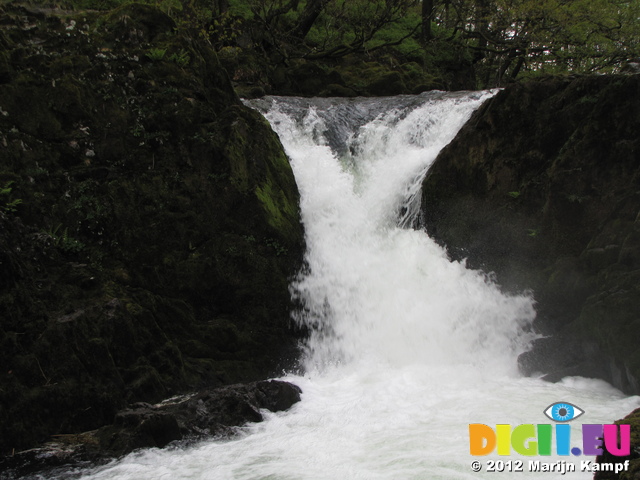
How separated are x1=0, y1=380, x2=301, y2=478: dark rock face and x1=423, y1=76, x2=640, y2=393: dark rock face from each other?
14.4 feet

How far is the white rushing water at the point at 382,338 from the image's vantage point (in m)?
4.77

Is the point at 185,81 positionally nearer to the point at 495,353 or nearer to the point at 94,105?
the point at 94,105

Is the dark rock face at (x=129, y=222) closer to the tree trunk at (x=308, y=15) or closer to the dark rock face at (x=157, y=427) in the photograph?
the dark rock face at (x=157, y=427)

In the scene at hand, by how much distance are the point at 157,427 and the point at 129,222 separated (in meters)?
3.59

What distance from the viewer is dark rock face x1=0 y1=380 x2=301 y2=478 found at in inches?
185

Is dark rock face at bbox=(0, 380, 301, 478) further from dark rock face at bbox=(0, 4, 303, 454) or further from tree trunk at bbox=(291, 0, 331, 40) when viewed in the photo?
tree trunk at bbox=(291, 0, 331, 40)

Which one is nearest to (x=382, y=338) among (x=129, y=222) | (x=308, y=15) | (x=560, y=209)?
(x=560, y=209)

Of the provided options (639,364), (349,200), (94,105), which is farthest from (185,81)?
(639,364)

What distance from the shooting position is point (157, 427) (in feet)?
16.4

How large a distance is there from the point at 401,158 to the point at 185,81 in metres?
5.05

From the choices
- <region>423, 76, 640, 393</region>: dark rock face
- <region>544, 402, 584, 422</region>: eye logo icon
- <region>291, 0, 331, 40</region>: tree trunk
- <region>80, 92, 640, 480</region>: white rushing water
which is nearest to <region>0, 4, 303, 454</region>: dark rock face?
<region>80, 92, 640, 480</region>: white rushing water

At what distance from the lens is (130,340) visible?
622cm

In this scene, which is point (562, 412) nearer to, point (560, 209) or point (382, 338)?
point (382, 338)

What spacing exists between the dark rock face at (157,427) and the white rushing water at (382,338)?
18 cm
